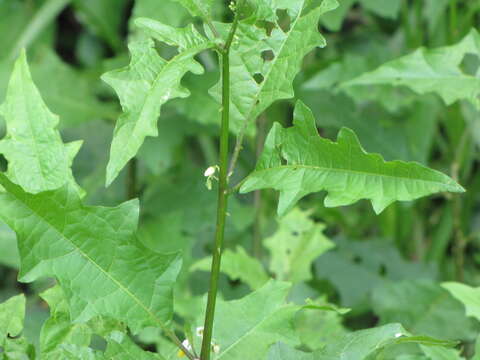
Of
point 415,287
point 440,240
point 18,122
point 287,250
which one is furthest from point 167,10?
point 440,240

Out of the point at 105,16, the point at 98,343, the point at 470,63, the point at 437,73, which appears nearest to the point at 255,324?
the point at 437,73

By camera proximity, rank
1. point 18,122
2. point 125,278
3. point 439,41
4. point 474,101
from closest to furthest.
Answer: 1. point 125,278
2. point 18,122
3. point 474,101
4. point 439,41

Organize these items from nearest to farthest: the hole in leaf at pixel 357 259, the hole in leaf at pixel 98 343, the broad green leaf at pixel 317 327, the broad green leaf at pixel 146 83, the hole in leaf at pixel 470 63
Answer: the broad green leaf at pixel 146 83
the broad green leaf at pixel 317 327
the hole in leaf at pixel 98 343
the hole in leaf at pixel 470 63
the hole in leaf at pixel 357 259

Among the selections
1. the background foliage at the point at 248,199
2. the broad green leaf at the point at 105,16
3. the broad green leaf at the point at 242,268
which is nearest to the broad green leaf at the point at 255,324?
the background foliage at the point at 248,199

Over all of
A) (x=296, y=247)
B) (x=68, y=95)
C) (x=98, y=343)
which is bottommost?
(x=98, y=343)

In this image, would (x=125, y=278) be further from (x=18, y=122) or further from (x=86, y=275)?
(x=18, y=122)

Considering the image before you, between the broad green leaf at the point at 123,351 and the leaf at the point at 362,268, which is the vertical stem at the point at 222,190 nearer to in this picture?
the broad green leaf at the point at 123,351

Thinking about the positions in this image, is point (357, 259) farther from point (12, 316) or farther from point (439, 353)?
point (12, 316)
